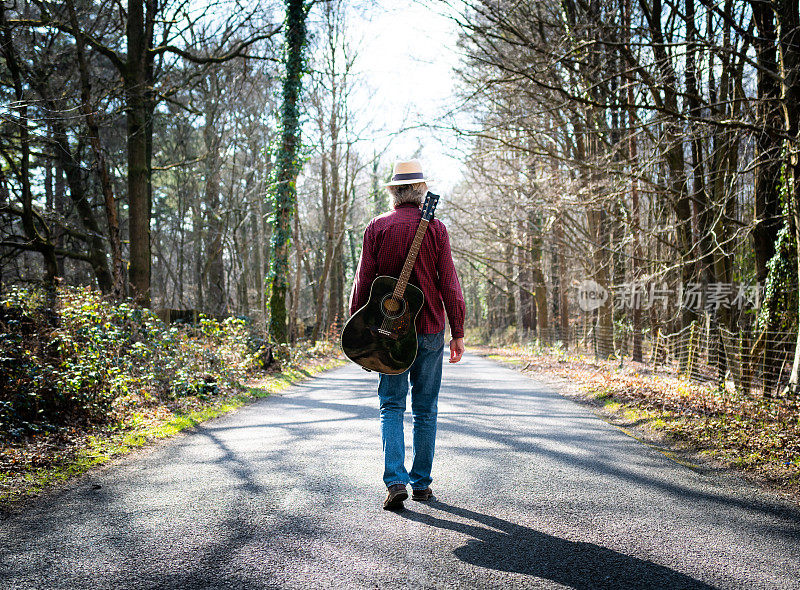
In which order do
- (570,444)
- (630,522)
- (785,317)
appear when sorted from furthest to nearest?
(785,317) → (570,444) → (630,522)

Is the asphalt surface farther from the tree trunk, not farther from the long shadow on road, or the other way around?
the tree trunk

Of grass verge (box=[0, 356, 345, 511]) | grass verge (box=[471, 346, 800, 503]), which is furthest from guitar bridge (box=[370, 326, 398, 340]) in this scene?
grass verge (box=[471, 346, 800, 503])

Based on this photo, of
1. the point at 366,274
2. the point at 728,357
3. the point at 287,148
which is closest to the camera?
the point at 366,274

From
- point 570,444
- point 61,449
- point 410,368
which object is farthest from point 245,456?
point 570,444

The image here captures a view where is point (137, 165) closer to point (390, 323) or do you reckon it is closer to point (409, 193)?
point (409, 193)

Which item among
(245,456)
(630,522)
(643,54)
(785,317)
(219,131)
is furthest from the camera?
(219,131)

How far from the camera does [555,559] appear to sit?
288 centimetres

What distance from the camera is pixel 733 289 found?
1060cm

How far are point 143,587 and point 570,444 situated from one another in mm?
4117

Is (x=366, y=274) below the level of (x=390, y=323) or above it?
above

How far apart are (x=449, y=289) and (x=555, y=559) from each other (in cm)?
173

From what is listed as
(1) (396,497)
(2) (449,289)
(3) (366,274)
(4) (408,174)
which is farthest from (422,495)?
(4) (408,174)

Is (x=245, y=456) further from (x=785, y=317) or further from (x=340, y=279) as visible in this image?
(x=340, y=279)

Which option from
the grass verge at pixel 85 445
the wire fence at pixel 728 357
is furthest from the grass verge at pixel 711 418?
the grass verge at pixel 85 445
